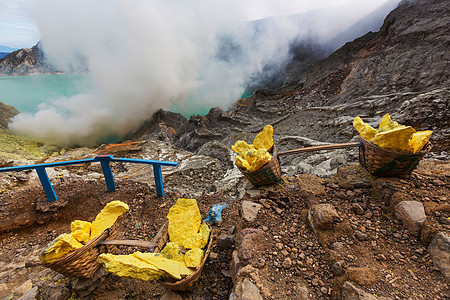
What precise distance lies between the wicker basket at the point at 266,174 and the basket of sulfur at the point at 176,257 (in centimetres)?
71

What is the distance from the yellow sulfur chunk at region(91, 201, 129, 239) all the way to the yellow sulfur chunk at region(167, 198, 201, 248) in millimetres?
455

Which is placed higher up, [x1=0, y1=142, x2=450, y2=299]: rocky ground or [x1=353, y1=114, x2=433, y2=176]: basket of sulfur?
[x1=353, y1=114, x2=433, y2=176]: basket of sulfur

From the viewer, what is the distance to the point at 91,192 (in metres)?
3.18

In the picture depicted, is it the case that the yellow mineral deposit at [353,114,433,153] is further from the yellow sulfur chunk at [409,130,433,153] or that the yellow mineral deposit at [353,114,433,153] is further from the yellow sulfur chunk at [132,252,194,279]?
the yellow sulfur chunk at [132,252,194,279]

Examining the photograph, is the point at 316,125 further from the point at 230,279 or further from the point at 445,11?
the point at 230,279

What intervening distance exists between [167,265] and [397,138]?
2.23m

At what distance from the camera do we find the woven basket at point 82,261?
56.0 inches

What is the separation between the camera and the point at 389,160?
1820 millimetres

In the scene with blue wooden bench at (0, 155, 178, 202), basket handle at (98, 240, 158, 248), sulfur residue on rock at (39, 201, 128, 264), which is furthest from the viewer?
blue wooden bench at (0, 155, 178, 202)

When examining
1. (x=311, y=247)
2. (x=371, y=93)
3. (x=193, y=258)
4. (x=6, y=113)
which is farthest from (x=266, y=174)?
(x=6, y=113)

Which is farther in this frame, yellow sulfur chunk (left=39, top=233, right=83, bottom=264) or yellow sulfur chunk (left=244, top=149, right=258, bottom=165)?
yellow sulfur chunk (left=244, top=149, right=258, bottom=165)

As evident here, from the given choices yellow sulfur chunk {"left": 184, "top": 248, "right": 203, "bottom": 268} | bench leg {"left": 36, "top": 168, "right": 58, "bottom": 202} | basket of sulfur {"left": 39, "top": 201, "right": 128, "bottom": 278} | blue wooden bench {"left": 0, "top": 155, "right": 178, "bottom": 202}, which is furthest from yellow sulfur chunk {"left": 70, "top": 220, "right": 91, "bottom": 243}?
bench leg {"left": 36, "top": 168, "right": 58, "bottom": 202}

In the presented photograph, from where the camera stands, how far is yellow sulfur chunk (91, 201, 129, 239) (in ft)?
5.78

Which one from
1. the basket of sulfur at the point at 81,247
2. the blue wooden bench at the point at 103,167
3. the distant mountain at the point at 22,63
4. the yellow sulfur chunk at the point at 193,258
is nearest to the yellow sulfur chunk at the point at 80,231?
the basket of sulfur at the point at 81,247
